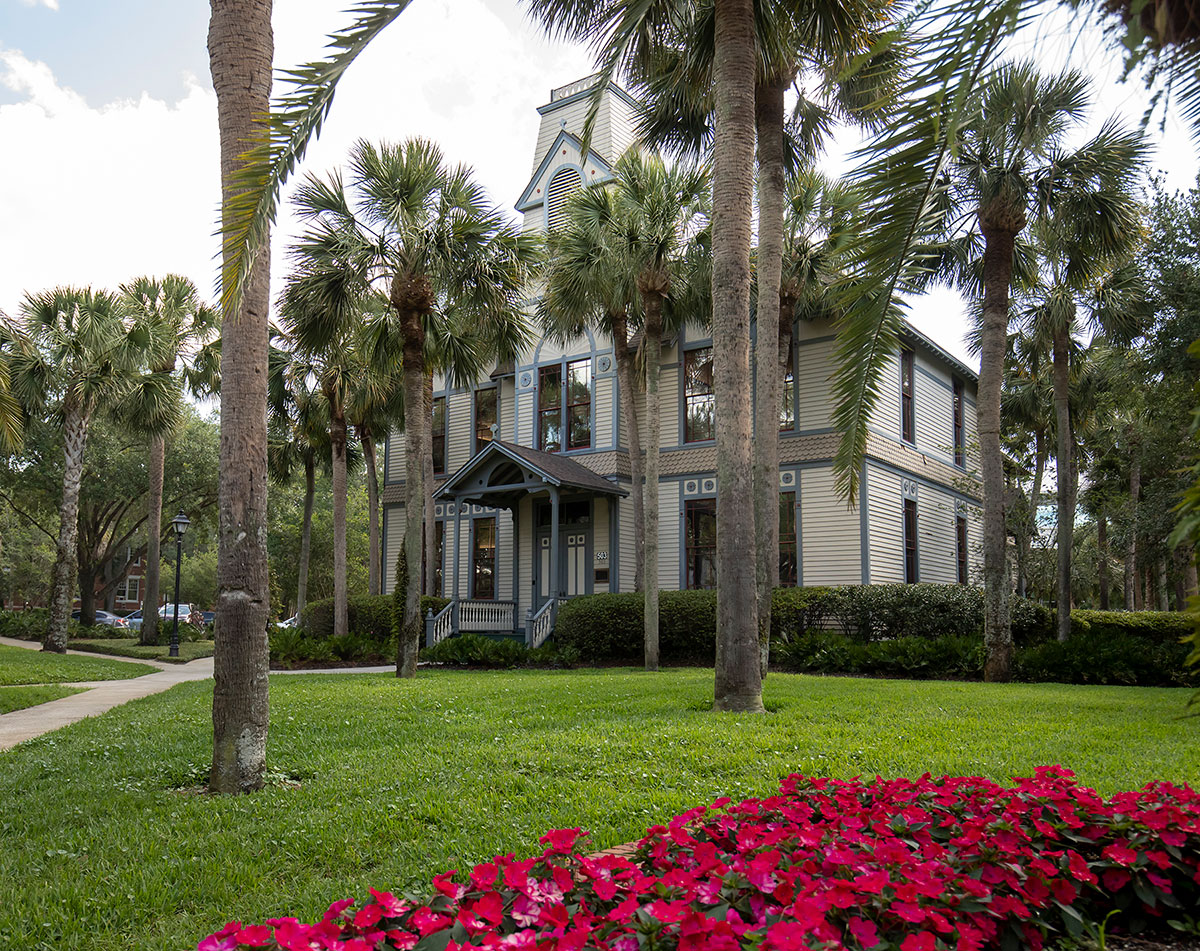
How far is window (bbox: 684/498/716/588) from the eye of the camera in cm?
2075

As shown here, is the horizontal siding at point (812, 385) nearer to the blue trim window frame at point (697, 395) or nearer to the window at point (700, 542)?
the blue trim window frame at point (697, 395)

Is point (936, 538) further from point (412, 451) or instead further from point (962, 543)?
point (412, 451)

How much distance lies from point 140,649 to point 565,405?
1455 cm

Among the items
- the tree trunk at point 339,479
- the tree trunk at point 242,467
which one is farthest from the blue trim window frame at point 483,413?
the tree trunk at point 242,467

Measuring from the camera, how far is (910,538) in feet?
69.8

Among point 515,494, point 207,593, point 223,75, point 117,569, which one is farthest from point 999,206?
point 207,593

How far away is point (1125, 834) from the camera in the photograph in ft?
11.0

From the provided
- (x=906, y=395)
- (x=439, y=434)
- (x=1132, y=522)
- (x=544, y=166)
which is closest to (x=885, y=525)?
(x=906, y=395)

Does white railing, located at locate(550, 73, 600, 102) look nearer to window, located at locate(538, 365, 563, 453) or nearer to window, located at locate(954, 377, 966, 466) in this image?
window, located at locate(538, 365, 563, 453)

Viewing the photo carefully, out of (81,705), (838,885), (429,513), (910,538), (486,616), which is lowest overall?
(81,705)

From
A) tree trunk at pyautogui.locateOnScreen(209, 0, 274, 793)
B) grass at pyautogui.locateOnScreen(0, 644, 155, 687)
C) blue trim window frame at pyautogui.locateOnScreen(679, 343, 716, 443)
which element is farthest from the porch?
tree trunk at pyautogui.locateOnScreen(209, 0, 274, 793)

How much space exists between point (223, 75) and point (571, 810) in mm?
5556

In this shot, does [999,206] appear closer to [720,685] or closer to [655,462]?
[655,462]

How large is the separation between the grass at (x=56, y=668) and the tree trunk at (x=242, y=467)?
1157cm
